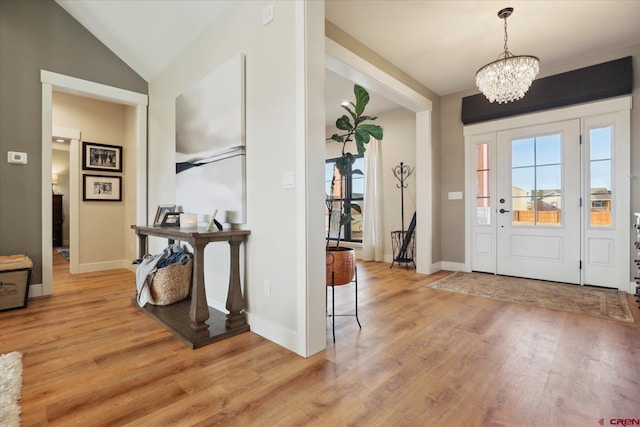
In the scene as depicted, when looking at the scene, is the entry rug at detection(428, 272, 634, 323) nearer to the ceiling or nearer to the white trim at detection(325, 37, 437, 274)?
the white trim at detection(325, 37, 437, 274)

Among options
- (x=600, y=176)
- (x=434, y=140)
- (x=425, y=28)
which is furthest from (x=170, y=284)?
(x=600, y=176)

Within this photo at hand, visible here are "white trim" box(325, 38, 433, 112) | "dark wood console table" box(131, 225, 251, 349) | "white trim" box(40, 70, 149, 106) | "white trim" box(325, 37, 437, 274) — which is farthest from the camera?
"white trim" box(325, 37, 437, 274)

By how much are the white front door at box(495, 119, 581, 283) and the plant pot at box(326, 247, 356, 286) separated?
3004 mm

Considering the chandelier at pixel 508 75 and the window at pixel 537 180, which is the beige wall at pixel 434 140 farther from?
the chandelier at pixel 508 75

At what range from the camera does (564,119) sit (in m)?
3.74

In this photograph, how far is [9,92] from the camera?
3.03m

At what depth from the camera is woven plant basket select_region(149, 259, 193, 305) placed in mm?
2746

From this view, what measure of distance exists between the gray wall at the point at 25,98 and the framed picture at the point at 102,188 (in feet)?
4.94

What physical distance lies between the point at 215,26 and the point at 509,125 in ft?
12.5

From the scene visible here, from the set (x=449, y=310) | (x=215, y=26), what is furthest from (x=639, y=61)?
(x=215, y=26)

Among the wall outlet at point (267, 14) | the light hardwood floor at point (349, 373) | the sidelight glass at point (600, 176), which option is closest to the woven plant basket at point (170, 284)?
the light hardwood floor at point (349, 373)

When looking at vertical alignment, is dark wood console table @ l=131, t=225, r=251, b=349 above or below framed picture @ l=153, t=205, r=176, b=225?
below

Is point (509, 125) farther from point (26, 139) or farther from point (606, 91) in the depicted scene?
point (26, 139)

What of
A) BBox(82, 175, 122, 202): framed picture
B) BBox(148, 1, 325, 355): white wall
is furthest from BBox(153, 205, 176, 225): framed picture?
BBox(82, 175, 122, 202): framed picture
